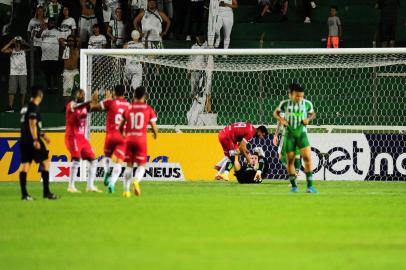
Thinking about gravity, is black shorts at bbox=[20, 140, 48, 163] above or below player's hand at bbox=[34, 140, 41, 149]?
below

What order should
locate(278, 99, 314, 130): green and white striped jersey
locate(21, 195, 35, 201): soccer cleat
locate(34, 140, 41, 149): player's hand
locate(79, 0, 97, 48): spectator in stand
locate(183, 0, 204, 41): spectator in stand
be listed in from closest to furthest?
locate(34, 140, 41, 149): player's hand < locate(21, 195, 35, 201): soccer cleat < locate(278, 99, 314, 130): green and white striped jersey < locate(79, 0, 97, 48): spectator in stand < locate(183, 0, 204, 41): spectator in stand

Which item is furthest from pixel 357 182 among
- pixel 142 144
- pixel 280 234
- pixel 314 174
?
pixel 280 234

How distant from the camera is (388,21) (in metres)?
28.5

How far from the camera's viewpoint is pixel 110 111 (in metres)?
19.5

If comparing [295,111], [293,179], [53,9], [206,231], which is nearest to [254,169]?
[293,179]

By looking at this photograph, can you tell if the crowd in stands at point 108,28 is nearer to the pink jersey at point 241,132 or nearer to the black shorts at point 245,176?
the pink jersey at point 241,132

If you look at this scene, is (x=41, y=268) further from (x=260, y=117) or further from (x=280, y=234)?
(x=260, y=117)

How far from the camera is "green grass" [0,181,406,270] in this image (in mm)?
10469

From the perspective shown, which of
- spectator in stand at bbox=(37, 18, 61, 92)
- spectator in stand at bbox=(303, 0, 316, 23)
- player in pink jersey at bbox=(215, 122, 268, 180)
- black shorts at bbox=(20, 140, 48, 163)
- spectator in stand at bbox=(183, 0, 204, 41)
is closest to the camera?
black shorts at bbox=(20, 140, 48, 163)

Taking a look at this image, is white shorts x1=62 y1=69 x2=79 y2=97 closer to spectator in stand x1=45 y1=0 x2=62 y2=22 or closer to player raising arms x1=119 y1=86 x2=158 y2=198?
spectator in stand x1=45 y1=0 x2=62 y2=22

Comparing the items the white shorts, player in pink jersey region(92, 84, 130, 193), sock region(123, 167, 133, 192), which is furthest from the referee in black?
the white shorts

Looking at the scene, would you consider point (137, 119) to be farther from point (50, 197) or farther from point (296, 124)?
point (296, 124)

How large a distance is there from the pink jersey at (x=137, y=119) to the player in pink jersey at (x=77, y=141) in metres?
1.77

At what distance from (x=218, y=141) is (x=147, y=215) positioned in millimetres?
A: 10583
